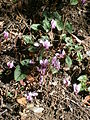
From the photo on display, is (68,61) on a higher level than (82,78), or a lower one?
higher

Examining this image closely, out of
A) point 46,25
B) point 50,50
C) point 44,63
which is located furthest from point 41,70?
point 46,25

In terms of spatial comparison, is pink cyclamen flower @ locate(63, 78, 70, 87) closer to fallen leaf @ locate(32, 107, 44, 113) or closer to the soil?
the soil

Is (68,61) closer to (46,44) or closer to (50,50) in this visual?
(50,50)

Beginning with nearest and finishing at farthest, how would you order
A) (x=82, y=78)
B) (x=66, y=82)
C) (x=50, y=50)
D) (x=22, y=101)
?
(x=22, y=101) < (x=66, y=82) < (x=82, y=78) < (x=50, y=50)

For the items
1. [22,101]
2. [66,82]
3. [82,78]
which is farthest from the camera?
[82,78]

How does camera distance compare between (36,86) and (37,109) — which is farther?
(36,86)

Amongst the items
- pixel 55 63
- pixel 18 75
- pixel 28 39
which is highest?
pixel 28 39

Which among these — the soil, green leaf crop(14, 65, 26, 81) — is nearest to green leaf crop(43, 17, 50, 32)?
the soil

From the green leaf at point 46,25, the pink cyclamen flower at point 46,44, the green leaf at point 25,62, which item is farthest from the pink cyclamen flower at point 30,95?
the green leaf at point 46,25
